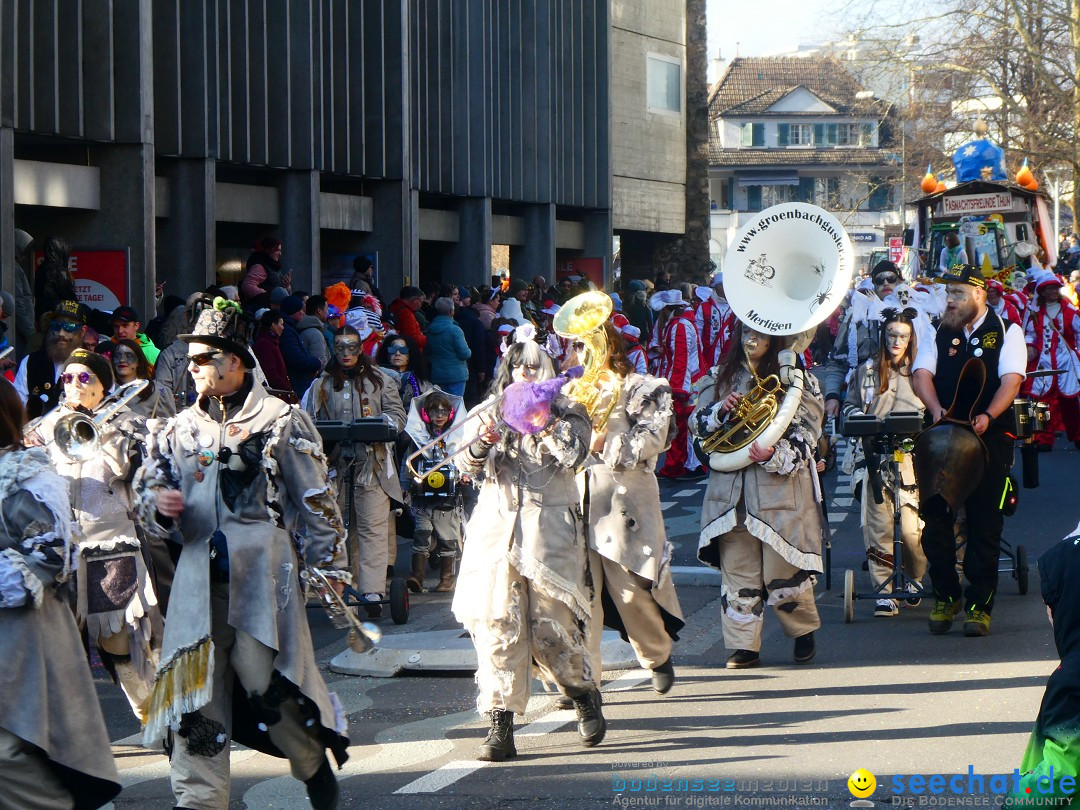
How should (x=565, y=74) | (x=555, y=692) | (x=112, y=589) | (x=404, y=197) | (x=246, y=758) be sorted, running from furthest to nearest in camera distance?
(x=565, y=74) → (x=404, y=197) → (x=555, y=692) → (x=112, y=589) → (x=246, y=758)

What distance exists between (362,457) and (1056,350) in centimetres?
1128

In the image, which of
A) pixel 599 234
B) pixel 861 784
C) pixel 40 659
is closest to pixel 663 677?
pixel 861 784

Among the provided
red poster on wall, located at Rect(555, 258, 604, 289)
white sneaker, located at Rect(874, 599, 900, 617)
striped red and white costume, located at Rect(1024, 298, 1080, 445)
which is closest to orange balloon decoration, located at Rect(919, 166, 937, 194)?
striped red and white costume, located at Rect(1024, 298, 1080, 445)

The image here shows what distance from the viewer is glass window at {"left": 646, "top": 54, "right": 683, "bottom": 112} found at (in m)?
35.1

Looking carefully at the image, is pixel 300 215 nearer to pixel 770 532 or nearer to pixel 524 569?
pixel 770 532

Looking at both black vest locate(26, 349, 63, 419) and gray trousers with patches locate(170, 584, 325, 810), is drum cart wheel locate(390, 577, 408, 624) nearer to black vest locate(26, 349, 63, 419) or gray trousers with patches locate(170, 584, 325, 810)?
black vest locate(26, 349, 63, 419)

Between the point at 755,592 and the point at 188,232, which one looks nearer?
the point at 755,592

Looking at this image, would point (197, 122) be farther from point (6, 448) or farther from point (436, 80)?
point (6, 448)

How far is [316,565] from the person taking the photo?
5.59 metres

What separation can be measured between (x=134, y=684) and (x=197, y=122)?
40.9 ft

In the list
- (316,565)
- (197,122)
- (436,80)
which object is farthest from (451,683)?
(436,80)

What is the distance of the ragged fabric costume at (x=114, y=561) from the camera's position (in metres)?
7.38

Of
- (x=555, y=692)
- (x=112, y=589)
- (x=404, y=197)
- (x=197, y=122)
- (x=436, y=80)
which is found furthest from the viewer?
(x=436, y=80)

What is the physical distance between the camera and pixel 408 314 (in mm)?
16719
